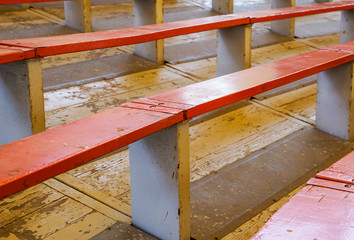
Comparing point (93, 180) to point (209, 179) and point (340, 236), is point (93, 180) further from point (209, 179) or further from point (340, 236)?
point (340, 236)

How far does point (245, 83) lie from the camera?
1.88 meters

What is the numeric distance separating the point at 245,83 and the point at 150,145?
0.51 meters

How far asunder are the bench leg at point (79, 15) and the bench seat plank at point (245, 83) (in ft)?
5.75

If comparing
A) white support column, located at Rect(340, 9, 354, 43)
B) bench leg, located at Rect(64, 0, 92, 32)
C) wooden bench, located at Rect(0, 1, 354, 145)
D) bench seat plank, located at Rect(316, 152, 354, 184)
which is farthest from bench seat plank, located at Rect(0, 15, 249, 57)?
white support column, located at Rect(340, 9, 354, 43)

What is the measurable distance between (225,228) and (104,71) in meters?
1.61

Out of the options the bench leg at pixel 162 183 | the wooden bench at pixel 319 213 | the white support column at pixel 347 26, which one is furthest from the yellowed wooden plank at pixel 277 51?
the wooden bench at pixel 319 213

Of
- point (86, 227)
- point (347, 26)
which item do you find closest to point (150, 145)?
point (86, 227)

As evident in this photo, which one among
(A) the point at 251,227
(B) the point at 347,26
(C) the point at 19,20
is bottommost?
(A) the point at 251,227

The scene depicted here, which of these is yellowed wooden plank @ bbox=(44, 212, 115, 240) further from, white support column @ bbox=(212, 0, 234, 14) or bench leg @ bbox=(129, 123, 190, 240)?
white support column @ bbox=(212, 0, 234, 14)

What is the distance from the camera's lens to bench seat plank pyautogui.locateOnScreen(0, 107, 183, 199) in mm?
1067

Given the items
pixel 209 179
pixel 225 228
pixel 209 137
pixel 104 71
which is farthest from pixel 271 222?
pixel 104 71

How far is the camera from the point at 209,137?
2.38 meters

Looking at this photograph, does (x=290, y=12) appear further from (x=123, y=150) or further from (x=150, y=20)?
(x=123, y=150)

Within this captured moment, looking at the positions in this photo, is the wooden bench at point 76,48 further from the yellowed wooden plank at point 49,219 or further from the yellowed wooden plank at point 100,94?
the yellowed wooden plank at point 49,219
